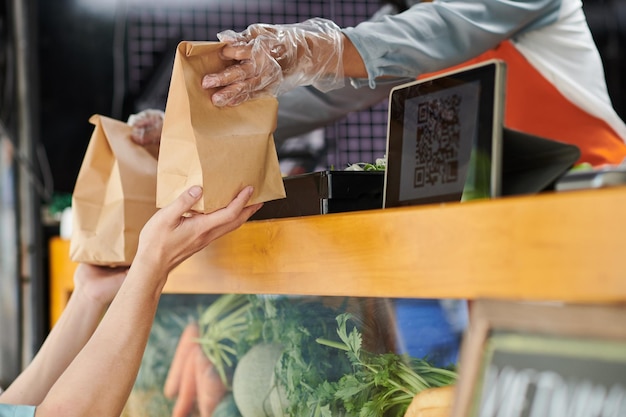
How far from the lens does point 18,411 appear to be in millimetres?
1314

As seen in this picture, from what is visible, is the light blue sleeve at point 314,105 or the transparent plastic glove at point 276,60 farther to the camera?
the light blue sleeve at point 314,105

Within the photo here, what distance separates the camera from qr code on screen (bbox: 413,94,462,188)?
1.13 m

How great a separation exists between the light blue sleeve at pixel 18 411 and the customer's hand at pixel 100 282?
474mm

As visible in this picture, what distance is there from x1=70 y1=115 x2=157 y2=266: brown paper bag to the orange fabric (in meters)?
0.78

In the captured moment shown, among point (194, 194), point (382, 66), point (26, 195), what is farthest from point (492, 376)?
point (26, 195)

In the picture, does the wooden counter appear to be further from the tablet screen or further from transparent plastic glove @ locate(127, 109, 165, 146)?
transparent plastic glove @ locate(127, 109, 165, 146)

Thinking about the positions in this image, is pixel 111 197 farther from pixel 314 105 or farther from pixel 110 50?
pixel 110 50

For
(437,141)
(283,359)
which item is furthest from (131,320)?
(437,141)

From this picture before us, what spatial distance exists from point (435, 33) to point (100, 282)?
0.92m

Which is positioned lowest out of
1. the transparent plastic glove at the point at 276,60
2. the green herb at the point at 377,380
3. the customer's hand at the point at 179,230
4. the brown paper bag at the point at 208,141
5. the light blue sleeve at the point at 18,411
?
the light blue sleeve at the point at 18,411

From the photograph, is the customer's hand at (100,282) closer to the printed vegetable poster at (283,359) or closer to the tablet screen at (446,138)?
the printed vegetable poster at (283,359)

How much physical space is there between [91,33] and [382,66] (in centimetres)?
225

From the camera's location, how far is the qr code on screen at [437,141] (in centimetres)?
113

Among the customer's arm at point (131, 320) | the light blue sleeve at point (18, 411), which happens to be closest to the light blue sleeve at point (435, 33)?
the customer's arm at point (131, 320)
